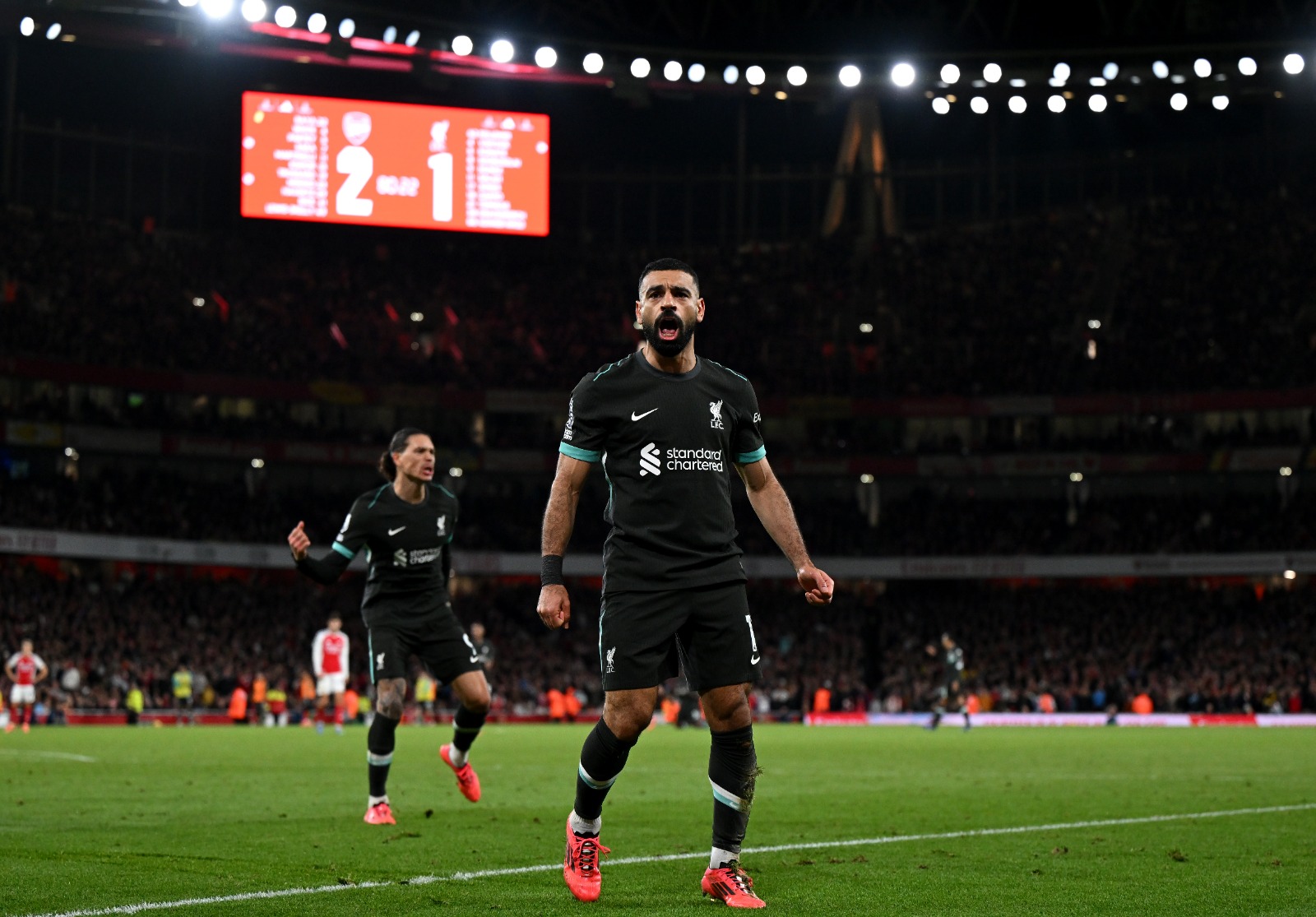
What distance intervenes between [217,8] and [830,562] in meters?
29.6

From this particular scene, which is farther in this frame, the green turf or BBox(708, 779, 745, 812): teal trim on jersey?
BBox(708, 779, 745, 812): teal trim on jersey

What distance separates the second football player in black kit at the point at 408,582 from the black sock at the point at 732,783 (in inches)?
176

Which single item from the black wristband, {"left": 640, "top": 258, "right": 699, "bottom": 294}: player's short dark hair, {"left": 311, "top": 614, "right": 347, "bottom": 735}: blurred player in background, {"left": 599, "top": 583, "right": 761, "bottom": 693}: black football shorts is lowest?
{"left": 311, "top": 614, "right": 347, "bottom": 735}: blurred player in background

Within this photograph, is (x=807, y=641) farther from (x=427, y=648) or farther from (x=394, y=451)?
(x=394, y=451)

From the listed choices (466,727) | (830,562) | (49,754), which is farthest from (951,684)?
(466,727)

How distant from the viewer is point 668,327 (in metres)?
7.18

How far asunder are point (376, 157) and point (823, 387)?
2047cm

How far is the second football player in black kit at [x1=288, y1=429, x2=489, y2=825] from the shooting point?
11656mm

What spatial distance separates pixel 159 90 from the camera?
6172cm

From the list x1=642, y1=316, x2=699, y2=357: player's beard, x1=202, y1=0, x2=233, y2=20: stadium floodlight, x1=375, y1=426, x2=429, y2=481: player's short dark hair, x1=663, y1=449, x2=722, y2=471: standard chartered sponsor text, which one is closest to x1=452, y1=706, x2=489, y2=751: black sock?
x1=375, y1=426, x2=429, y2=481: player's short dark hair

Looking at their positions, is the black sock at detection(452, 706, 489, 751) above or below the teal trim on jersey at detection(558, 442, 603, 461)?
below

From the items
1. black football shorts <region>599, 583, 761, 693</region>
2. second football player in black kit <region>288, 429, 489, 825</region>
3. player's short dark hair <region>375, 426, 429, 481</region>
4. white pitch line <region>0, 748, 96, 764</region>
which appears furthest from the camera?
white pitch line <region>0, 748, 96, 764</region>

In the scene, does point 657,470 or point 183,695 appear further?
point 183,695

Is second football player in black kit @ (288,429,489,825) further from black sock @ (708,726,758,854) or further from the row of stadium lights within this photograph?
the row of stadium lights
